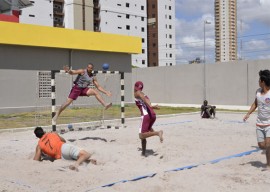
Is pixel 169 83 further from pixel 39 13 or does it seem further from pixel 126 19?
pixel 126 19

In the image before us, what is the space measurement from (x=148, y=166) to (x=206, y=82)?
22.2 meters

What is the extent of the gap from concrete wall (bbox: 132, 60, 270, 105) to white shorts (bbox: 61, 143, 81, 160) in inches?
805

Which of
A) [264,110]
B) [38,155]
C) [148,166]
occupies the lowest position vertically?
[148,166]

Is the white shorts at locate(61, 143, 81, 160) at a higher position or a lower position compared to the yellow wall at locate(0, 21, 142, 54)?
lower

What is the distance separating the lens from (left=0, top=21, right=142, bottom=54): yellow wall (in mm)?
19766

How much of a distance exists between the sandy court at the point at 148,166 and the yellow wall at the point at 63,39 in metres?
10.2

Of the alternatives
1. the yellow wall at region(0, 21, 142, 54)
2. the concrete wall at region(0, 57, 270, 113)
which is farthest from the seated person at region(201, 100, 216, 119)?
the yellow wall at region(0, 21, 142, 54)

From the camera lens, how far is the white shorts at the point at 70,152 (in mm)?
6791

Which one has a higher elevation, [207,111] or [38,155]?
[207,111]

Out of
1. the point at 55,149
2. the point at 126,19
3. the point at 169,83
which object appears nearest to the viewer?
the point at 55,149

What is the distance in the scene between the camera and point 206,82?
2836 cm

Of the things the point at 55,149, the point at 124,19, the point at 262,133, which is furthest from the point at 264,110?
the point at 124,19

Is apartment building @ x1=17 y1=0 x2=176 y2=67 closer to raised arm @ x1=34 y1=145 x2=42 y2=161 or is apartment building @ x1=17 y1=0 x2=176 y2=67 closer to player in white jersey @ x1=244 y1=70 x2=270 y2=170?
raised arm @ x1=34 y1=145 x2=42 y2=161

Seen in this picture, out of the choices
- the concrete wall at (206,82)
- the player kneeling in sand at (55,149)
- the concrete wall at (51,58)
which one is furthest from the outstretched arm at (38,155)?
the concrete wall at (206,82)
